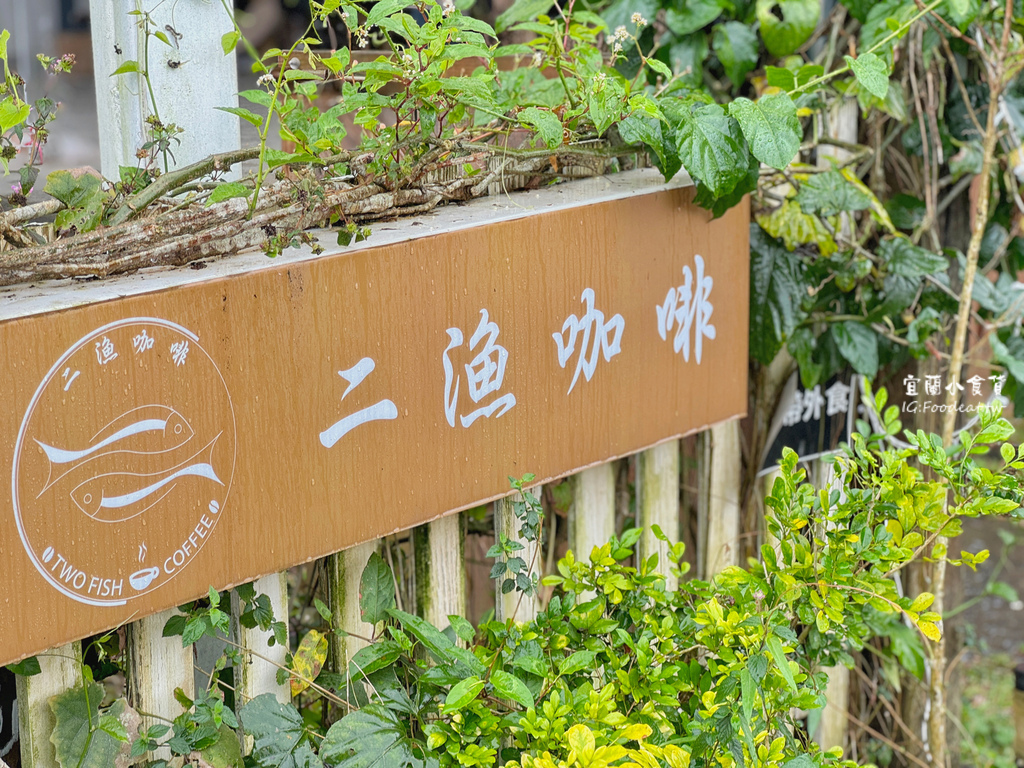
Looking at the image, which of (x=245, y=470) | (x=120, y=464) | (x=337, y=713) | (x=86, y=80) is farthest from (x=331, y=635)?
(x=86, y=80)

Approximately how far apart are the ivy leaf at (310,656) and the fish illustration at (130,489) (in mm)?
329

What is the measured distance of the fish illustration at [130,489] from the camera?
112 cm

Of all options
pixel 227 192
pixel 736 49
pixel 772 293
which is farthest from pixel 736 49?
pixel 227 192

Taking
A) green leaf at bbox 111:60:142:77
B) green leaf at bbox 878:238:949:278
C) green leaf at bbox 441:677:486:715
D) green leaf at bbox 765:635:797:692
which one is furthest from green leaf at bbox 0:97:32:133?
green leaf at bbox 878:238:949:278

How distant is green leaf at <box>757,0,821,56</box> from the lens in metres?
2.06

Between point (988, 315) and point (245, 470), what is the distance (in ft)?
5.97

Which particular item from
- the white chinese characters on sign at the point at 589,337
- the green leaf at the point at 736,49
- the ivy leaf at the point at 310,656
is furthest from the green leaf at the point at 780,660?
the green leaf at the point at 736,49

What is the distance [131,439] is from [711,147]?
0.89 metres

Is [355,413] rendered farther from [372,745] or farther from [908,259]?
[908,259]

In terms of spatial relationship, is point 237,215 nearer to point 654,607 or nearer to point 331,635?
point 331,635

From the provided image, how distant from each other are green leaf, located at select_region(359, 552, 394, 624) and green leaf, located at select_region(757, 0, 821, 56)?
4.30 ft

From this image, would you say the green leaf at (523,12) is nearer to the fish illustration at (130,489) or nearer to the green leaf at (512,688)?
the fish illustration at (130,489)

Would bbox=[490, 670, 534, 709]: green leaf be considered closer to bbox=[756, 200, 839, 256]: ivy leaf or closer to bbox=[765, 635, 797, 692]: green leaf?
bbox=[765, 635, 797, 692]: green leaf

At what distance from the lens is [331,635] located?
1.47 m
